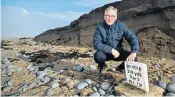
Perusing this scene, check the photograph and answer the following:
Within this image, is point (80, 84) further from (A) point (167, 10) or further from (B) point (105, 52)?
(A) point (167, 10)

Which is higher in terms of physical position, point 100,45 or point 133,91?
point 100,45

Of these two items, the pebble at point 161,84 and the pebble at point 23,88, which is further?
the pebble at point 23,88

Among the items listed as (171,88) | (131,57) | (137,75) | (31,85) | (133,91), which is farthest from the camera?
(31,85)

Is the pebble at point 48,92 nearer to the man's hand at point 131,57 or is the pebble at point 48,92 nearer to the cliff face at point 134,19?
the man's hand at point 131,57

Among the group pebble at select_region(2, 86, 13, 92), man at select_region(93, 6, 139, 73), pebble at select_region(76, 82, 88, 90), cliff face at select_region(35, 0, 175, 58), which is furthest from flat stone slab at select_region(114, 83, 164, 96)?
cliff face at select_region(35, 0, 175, 58)

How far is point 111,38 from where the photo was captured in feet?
17.8

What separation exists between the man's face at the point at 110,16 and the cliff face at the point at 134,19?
17.7 feet

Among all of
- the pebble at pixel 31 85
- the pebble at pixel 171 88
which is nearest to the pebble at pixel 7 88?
the pebble at pixel 31 85

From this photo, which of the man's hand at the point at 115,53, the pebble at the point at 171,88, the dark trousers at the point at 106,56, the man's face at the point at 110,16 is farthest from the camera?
the dark trousers at the point at 106,56

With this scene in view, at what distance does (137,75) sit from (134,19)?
8017mm

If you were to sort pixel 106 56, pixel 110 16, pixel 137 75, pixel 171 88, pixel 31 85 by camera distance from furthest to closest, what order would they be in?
1. pixel 31 85
2. pixel 106 56
3. pixel 110 16
4. pixel 171 88
5. pixel 137 75

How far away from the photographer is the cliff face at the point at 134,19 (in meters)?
10.3

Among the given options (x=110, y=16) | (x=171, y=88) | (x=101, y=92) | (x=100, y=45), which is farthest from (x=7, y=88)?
(x=171, y=88)

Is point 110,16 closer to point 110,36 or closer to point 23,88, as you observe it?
point 110,36
